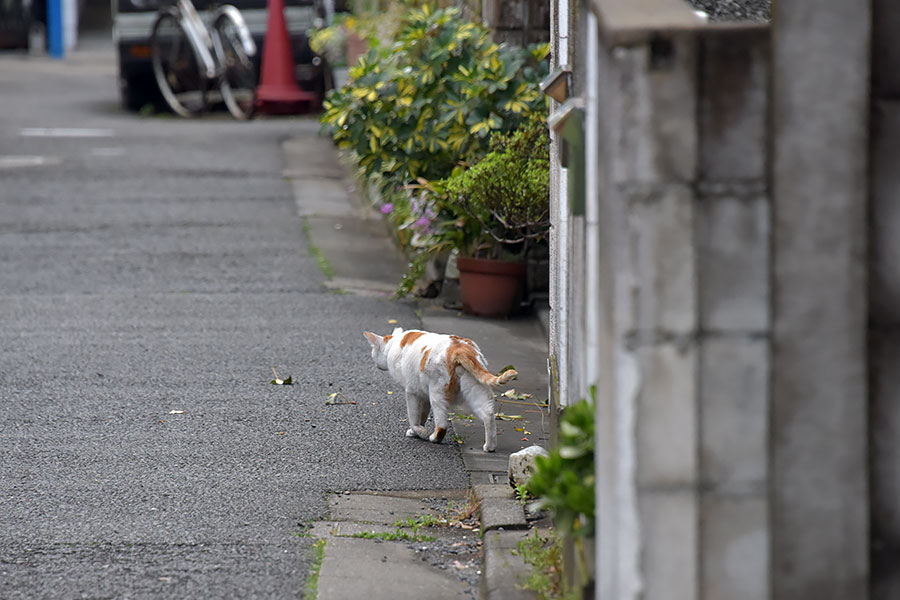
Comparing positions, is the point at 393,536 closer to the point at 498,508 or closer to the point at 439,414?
the point at 498,508

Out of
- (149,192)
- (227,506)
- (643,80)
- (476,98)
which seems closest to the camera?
(643,80)

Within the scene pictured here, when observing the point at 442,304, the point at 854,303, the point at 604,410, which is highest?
the point at 854,303

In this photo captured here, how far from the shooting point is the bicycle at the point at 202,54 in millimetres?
17359

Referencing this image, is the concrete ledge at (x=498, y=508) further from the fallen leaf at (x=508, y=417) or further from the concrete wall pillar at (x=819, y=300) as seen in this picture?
the concrete wall pillar at (x=819, y=300)

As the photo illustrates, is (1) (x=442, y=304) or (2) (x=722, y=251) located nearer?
(2) (x=722, y=251)

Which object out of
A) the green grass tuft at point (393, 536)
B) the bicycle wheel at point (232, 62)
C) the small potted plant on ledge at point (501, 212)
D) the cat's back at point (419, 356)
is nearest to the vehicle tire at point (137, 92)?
the bicycle wheel at point (232, 62)

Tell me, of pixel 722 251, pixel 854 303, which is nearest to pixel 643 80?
pixel 722 251

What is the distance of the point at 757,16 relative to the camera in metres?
4.21

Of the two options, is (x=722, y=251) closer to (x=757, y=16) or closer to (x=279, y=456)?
(x=757, y=16)

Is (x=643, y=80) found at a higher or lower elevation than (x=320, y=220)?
higher

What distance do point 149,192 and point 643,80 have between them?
10.9 metres

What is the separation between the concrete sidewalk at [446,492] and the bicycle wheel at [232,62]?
733 cm

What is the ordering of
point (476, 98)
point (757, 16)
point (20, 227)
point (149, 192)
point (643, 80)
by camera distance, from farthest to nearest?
point (149, 192) → point (20, 227) → point (476, 98) → point (757, 16) → point (643, 80)

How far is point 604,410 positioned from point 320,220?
29.8 feet
